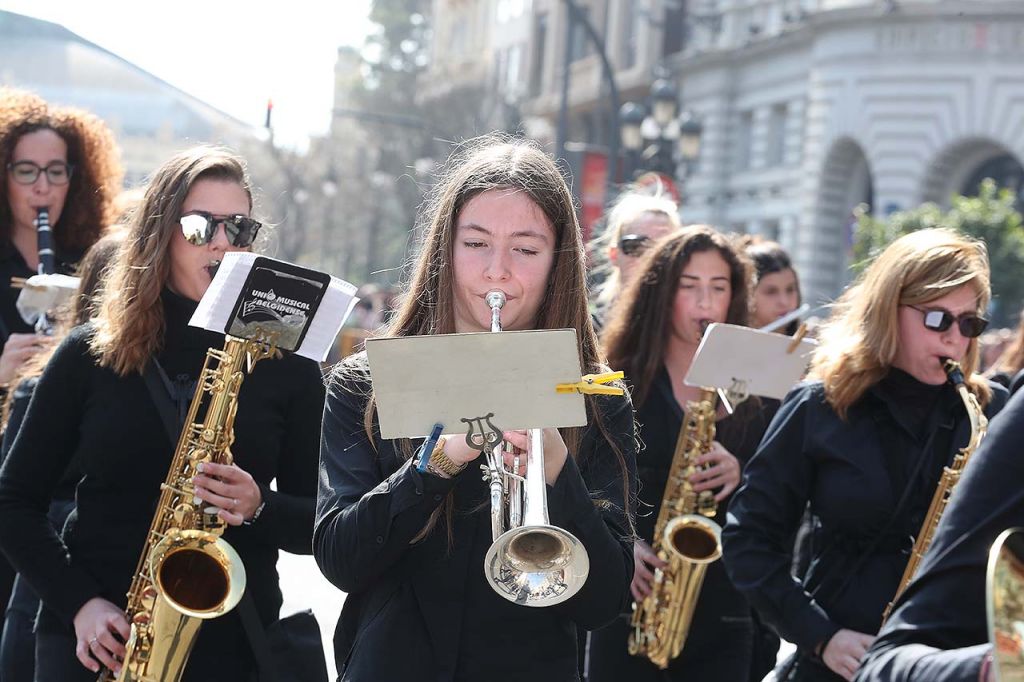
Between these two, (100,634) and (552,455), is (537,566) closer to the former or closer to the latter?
(552,455)

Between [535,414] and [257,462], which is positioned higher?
[535,414]

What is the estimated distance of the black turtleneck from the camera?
12.6 feet

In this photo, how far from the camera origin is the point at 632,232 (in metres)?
6.41

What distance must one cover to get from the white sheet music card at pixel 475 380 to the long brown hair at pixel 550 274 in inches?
21.5

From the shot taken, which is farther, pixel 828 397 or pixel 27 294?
pixel 27 294

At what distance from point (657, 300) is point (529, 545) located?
2.84 meters

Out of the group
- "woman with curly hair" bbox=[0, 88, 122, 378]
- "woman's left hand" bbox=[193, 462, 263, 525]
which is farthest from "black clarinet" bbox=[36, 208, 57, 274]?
"woman's left hand" bbox=[193, 462, 263, 525]

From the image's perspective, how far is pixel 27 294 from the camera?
16.8 feet

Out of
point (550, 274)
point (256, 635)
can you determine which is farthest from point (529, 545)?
point (256, 635)

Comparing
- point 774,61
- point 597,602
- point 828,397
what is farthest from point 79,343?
point 774,61

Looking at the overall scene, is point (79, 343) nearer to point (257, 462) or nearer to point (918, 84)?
point (257, 462)

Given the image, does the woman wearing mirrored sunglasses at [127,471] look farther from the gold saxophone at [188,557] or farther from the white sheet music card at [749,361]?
the white sheet music card at [749,361]

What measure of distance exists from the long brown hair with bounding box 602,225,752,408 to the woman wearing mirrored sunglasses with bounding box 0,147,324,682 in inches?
68.0

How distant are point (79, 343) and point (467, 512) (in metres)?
1.40
